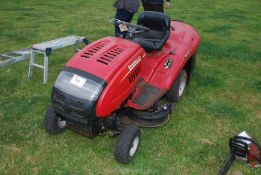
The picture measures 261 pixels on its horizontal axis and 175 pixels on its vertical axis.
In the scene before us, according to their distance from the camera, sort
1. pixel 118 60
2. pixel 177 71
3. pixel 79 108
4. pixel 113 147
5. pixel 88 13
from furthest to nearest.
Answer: pixel 88 13 < pixel 177 71 < pixel 113 147 < pixel 118 60 < pixel 79 108

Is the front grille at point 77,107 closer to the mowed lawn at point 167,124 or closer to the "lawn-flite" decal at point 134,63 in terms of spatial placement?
the mowed lawn at point 167,124

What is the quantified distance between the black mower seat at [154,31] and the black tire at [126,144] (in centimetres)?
149

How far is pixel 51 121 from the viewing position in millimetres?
4891

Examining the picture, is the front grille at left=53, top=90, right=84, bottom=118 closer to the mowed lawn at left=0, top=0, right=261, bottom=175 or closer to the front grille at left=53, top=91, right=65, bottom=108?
the front grille at left=53, top=91, right=65, bottom=108

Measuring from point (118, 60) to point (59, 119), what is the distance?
1.26 meters

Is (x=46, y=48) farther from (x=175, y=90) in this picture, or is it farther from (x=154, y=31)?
(x=175, y=90)

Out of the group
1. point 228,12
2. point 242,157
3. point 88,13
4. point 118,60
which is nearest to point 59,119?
point 118,60

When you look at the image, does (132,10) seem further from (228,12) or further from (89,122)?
(228,12)

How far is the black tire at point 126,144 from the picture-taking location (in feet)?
14.5

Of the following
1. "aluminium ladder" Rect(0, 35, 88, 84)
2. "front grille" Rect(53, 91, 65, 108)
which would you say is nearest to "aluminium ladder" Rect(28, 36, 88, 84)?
"aluminium ladder" Rect(0, 35, 88, 84)

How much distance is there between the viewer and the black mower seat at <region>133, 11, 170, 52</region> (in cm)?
541

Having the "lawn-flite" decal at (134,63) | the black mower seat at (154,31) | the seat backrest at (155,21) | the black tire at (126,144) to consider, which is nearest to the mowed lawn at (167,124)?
the black tire at (126,144)

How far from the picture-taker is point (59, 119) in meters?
4.98

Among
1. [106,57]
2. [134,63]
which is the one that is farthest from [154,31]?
[106,57]
